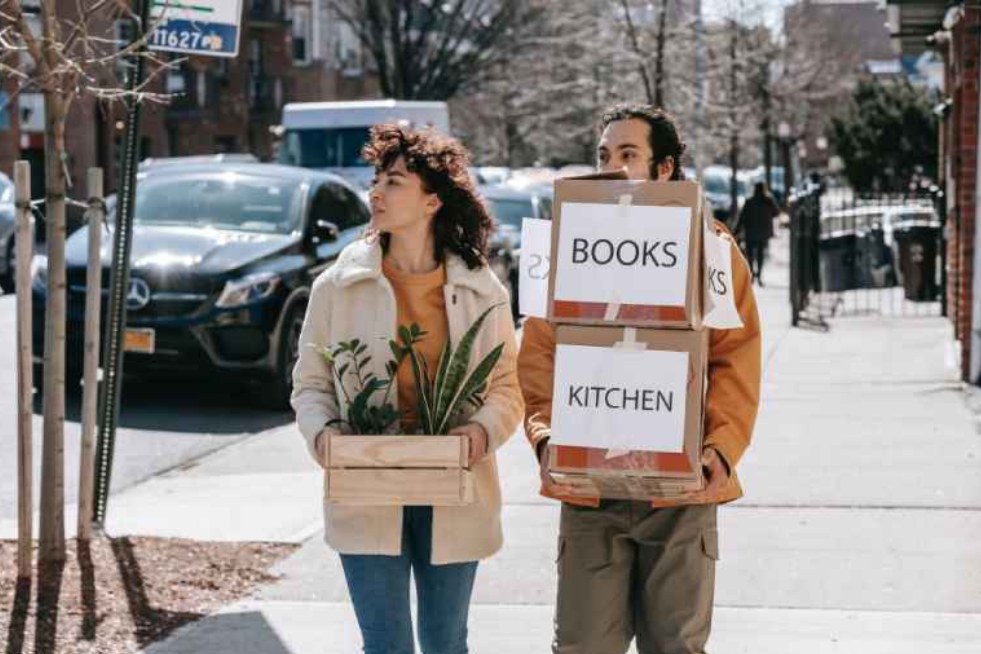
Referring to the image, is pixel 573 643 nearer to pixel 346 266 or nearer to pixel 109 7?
pixel 346 266

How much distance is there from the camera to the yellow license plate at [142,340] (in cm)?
1188

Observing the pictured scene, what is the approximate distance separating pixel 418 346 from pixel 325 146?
25.9 metres

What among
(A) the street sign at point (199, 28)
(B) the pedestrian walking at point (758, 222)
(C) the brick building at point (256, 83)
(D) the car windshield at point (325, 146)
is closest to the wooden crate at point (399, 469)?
(A) the street sign at point (199, 28)

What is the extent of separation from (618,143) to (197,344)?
7828mm

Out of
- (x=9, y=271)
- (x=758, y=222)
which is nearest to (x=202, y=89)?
(x=758, y=222)

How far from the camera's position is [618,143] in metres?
4.42

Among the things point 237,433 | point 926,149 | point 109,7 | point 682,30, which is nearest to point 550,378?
point 109,7

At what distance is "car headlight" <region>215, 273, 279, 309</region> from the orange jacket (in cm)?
774

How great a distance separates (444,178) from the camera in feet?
15.1

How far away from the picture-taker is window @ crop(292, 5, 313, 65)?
208 feet

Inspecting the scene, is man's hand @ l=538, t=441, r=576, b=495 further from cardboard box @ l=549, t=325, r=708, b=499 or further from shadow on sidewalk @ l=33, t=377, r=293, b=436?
shadow on sidewalk @ l=33, t=377, r=293, b=436

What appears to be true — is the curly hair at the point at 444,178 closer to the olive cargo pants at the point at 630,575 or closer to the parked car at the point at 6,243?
the olive cargo pants at the point at 630,575

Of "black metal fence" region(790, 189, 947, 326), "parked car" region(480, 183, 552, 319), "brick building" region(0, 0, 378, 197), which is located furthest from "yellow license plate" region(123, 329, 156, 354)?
"brick building" region(0, 0, 378, 197)

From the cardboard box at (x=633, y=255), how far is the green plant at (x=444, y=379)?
1.11ft
